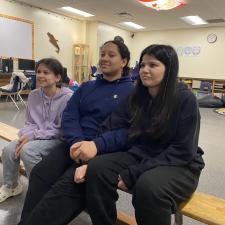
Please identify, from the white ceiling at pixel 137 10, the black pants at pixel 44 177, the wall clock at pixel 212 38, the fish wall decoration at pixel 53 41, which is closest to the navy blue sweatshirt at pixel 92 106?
the black pants at pixel 44 177

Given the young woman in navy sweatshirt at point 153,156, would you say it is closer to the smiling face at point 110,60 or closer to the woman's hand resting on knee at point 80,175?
the woman's hand resting on knee at point 80,175

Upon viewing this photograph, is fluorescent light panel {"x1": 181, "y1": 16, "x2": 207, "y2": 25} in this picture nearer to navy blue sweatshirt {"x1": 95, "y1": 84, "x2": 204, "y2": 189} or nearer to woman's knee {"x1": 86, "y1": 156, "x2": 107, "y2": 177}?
navy blue sweatshirt {"x1": 95, "y1": 84, "x2": 204, "y2": 189}

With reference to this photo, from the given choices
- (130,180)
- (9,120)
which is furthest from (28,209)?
(9,120)

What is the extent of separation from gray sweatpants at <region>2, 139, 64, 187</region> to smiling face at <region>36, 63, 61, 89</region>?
0.42m

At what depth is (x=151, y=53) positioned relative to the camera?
4.65 ft

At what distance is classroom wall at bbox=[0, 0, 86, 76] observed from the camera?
8.05 meters

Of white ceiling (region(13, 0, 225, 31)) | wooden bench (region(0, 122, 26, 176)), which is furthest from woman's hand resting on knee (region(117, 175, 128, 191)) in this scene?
white ceiling (region(13, 0, 225, 31))

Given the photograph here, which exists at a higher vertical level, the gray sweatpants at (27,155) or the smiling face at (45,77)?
the smiling face at (45,77)

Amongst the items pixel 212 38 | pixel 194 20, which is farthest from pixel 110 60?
pixel 212 38

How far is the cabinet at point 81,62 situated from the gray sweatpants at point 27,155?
28.3ft

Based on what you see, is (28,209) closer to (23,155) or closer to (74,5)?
(23,155)

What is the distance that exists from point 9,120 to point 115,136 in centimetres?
369

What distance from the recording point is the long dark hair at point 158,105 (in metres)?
1.34

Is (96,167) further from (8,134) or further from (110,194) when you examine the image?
(8,134)
